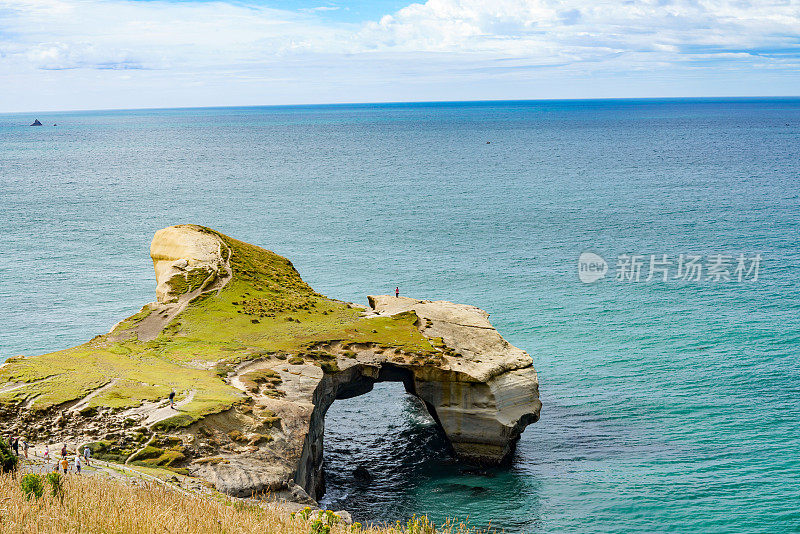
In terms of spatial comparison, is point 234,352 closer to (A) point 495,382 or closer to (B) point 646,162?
(A) point 495,382

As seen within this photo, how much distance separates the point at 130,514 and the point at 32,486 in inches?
182

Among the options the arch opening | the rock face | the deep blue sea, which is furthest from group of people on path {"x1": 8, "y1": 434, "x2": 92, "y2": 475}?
the rock face

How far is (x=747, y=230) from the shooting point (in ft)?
349

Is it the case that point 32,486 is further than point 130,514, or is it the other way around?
point 32,486

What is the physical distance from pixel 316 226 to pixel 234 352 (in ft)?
241

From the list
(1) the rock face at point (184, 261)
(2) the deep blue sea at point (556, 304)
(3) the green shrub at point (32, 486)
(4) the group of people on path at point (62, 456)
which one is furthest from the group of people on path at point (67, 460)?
(1) the rock face at point (184, 261)

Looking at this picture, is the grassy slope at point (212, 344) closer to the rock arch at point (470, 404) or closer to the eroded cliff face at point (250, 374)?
the eroded cliff face at point (250, 374)

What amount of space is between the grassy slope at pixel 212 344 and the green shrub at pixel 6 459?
23.2ft

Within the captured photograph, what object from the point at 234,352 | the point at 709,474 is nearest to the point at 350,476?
the point at 234,352

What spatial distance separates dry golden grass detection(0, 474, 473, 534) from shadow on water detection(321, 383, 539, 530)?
15.7 meters

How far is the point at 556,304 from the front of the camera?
78625 millimetres

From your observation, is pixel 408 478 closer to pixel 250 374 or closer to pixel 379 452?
pixel 379 452

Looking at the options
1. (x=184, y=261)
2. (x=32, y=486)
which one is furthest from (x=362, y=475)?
(x=32, y=486)

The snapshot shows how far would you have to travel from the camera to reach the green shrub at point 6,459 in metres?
31.2
